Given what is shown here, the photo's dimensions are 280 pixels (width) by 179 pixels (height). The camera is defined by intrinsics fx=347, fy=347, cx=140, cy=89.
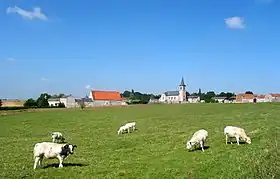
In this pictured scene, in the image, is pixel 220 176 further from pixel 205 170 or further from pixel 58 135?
pixel 58 135

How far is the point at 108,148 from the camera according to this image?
33812 mm

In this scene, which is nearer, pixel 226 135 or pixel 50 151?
pixel 50 151

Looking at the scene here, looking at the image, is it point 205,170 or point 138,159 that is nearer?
point 205,170

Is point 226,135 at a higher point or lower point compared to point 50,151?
higher

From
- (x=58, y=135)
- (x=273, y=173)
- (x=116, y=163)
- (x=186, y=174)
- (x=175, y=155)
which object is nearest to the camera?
(x=273, y=173)

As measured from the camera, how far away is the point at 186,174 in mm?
19344

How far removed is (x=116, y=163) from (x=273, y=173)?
10913mm

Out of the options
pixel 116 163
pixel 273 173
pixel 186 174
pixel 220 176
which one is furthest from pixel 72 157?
pixel 273 173

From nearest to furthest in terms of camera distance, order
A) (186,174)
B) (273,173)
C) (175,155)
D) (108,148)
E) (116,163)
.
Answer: (273,173) → (186,174) → (116,163) → (175,155) → (108,148)

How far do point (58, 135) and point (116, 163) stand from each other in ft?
65.6

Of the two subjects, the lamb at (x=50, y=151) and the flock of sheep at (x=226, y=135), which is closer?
the lamb at (x=50, y=151)

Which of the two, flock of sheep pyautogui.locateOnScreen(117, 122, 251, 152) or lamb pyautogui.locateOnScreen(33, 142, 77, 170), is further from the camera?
flock of sheep pyautogui.locateOnScreen(117, 122, 251, 152)

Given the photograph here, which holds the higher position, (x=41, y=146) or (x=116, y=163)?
(x=41, y=146)

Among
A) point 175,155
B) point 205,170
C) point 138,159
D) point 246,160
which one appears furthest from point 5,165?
point 246,160
